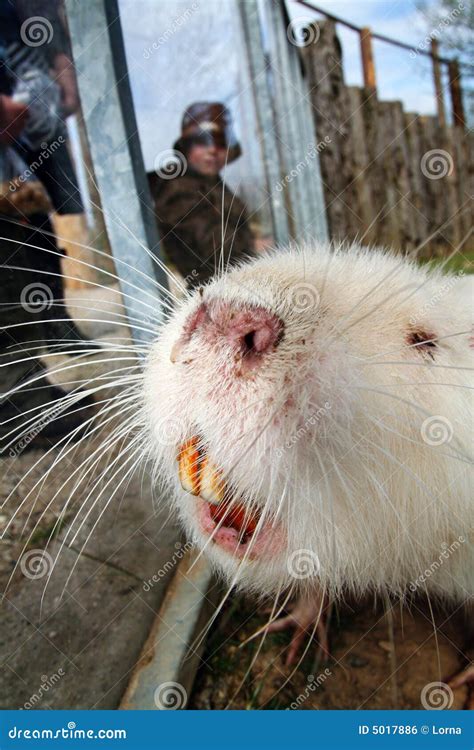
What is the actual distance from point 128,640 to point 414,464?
3.86 feet

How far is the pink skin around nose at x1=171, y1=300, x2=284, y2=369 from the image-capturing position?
112cm

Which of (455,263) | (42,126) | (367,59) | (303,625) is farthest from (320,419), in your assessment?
(367,59)

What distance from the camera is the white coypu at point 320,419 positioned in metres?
1.12

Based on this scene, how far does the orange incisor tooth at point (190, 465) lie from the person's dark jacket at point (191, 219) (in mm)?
1026

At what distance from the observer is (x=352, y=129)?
226 inches

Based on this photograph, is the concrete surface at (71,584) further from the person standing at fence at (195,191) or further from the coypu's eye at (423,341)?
the coypu's eye at (423,341)

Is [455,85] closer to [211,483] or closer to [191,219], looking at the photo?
[191,219]

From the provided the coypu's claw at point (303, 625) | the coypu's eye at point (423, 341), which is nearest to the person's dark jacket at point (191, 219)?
the coypu's eye at point (423, 341)

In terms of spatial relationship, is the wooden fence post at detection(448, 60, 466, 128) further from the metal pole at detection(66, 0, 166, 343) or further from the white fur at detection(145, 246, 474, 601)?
the white fur at detection(145, 246, 474, 601)

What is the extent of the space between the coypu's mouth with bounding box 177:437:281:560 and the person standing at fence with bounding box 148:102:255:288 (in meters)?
1.04

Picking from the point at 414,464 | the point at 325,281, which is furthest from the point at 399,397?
the point at 325,281

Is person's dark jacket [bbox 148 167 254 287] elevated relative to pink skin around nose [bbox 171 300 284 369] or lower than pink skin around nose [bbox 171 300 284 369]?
elevated

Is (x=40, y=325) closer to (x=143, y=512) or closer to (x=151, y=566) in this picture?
(x=143, y=512)

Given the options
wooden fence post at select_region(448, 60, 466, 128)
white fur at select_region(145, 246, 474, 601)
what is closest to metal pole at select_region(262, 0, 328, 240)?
wooden fence post at select_region(448, 60, 466, 128)
